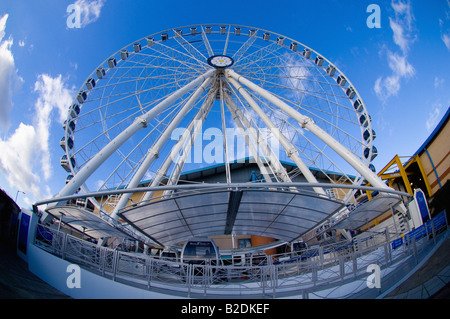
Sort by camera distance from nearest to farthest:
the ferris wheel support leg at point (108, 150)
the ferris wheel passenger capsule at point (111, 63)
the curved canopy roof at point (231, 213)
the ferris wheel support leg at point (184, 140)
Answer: the ferris wheel support leg at point (108, 150) → the curved canopy roof at point (231, 213) → the ferris wheel support leg at point (184, 140) → the ferris wheel passenger capsule at point (111, 63)

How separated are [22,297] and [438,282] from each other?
9.92 m

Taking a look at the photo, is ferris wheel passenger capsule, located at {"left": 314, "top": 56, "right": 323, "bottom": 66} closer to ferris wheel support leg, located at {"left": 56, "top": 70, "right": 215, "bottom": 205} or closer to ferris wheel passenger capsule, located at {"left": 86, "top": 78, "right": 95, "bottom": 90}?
ferris wheel support leg, located at {"left": 56, "top": 70, "right": 215, "bottom": 205}

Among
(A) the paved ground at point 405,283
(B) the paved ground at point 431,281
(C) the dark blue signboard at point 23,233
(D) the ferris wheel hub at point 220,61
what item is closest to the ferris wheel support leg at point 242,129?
(D) the ferris wheel hub at point 220,61

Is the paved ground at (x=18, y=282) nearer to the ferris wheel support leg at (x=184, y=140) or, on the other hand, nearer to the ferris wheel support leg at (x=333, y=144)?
the ferris wheel support leg at (x=184, y=140)

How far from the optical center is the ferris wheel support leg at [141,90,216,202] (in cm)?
1852

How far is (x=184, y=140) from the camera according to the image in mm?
20203

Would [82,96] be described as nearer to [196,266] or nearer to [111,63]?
[111,63]

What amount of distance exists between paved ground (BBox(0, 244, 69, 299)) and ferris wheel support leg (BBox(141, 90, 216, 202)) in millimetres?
9464

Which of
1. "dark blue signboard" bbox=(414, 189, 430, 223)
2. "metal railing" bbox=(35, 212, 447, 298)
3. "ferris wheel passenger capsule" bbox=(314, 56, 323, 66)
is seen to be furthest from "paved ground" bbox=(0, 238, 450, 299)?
"ferris wheel passenger capsule" bbox=(314, 56, 323, 66)

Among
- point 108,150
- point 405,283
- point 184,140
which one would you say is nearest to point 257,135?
point 184,140

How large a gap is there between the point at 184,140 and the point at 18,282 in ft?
46.1

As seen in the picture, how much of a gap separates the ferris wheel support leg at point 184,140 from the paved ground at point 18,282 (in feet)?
31.0

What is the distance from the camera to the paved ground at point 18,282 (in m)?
6.55

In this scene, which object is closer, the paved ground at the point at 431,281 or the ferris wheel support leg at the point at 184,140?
the paved ground at the point at 431,281
